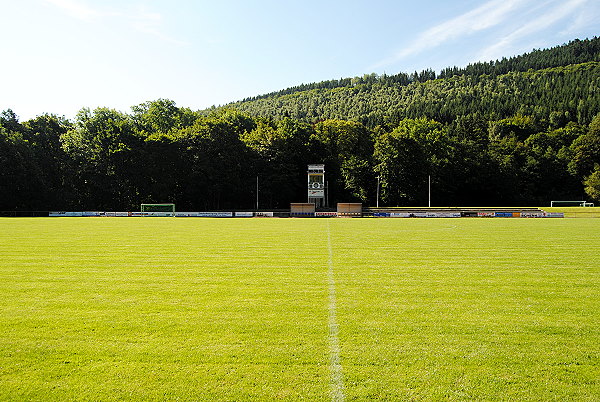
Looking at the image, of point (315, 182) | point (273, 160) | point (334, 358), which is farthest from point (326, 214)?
point (334, 358)

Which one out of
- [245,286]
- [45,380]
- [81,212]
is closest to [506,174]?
[81,212]

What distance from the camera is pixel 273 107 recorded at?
→ 18912 cm

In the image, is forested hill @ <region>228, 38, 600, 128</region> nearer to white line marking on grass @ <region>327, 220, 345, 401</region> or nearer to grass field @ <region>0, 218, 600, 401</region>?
grass field @ <region>0, 218, 600, 401</region>

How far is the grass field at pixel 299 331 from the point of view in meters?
4.54

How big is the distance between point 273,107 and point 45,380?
19042 centimetres

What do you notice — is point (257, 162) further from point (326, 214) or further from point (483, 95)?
point (483, 95)

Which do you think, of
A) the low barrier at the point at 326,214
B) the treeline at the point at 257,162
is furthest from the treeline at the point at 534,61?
the low barrier at the point at 326,214

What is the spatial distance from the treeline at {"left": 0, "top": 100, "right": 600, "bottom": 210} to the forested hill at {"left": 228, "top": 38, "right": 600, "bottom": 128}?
88.5ft

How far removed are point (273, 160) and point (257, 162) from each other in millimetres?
2916

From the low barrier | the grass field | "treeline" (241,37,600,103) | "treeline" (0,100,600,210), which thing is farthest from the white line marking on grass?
"treeline" (241,37,600,103)

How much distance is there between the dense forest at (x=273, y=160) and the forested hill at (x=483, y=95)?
8.12m

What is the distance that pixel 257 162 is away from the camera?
7100cm

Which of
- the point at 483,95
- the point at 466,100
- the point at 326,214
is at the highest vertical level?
the point at 483,95

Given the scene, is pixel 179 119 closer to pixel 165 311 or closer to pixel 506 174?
pixel 506 174
